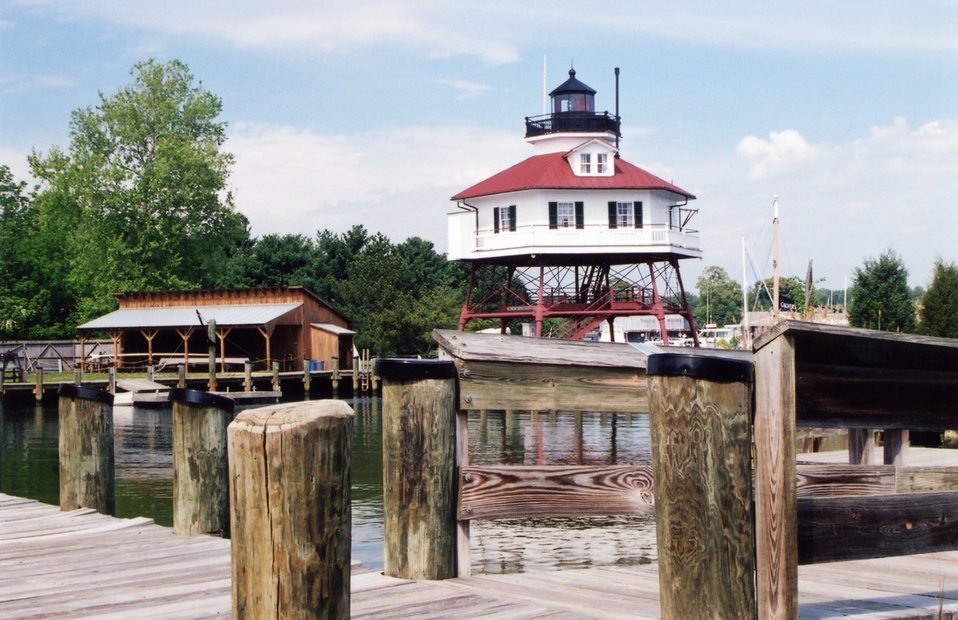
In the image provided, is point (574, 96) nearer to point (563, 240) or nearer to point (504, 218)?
point (504, 218)

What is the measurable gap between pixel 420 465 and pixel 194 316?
52.5 m

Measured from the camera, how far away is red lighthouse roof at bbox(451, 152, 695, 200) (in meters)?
49.1

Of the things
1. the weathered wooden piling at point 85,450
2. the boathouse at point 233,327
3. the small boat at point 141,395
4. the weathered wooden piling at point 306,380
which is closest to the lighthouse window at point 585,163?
the weathered wooden piling at point 306,380

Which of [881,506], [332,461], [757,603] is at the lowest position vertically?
[757,603]

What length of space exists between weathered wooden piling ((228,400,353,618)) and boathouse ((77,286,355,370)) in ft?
167

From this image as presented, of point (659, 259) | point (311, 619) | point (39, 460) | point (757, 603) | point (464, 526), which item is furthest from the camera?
point (659, 259)

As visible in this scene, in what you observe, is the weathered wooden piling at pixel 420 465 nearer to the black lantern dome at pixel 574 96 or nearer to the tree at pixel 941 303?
the tree at pixel 941 303

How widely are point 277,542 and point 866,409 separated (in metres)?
2.27

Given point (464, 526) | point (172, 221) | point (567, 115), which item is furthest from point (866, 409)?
point (172, 221)

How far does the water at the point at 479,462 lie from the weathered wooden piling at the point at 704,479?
6.86 m

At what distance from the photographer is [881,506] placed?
4422 millimetres

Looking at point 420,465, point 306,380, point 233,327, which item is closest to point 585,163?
point 306,380

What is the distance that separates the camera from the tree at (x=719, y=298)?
135500 mm

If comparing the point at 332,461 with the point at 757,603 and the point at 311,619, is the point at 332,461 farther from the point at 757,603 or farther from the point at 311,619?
the point at 757,603
